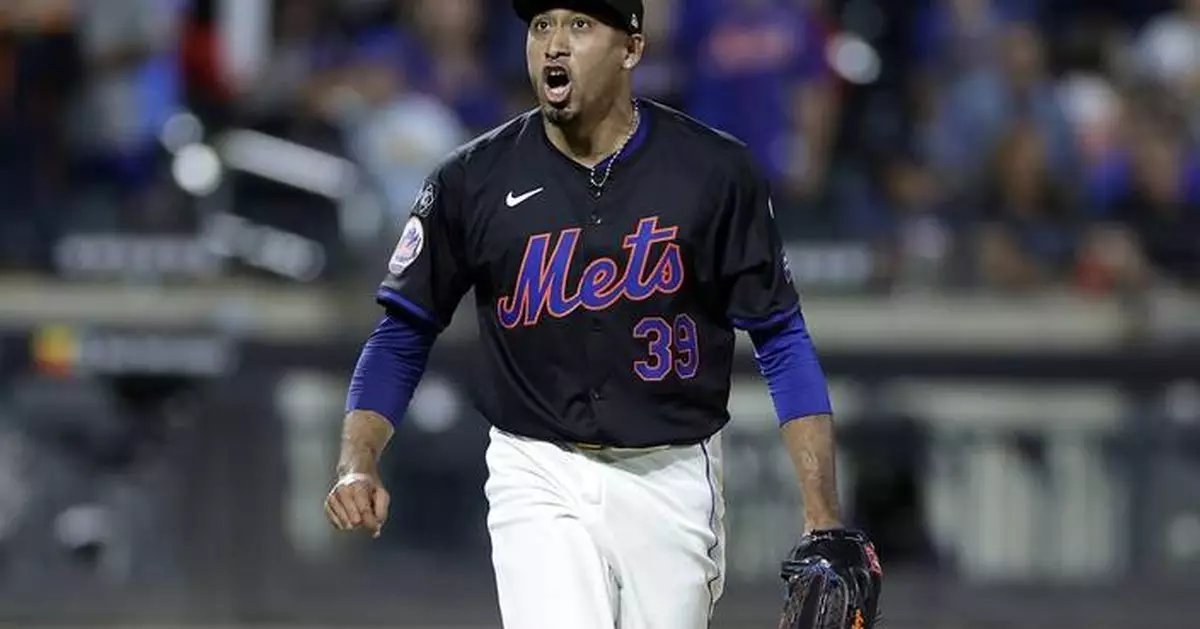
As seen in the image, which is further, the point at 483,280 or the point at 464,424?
the point at 464,424

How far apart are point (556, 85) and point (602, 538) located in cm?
95

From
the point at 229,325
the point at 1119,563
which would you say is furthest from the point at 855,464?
the point at 229,325

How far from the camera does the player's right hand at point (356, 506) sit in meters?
4.73

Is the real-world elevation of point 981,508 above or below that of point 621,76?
below

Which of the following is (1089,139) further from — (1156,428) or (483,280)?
(483,280)

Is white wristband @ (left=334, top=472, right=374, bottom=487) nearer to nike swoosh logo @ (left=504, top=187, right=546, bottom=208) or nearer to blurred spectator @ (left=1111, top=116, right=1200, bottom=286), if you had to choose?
nike swoosh logo @ (left=504, top=187, right=546, bottom=208)

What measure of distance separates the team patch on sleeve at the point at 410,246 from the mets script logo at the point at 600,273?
241 millimetres

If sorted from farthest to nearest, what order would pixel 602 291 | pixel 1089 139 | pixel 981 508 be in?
pixel 1089 139, pixel 981 508, pixel 602 291

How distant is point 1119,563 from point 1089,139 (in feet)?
6.74

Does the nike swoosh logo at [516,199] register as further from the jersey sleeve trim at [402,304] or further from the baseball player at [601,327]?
the jersey sleeve trim at [402,304]

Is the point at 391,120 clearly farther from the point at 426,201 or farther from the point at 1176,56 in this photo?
the point at 426,201

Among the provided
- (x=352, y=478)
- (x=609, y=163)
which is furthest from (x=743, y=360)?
(x=352, y=478)

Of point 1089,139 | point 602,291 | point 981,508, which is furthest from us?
point 1089,139

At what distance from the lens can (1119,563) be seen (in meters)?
10.3
